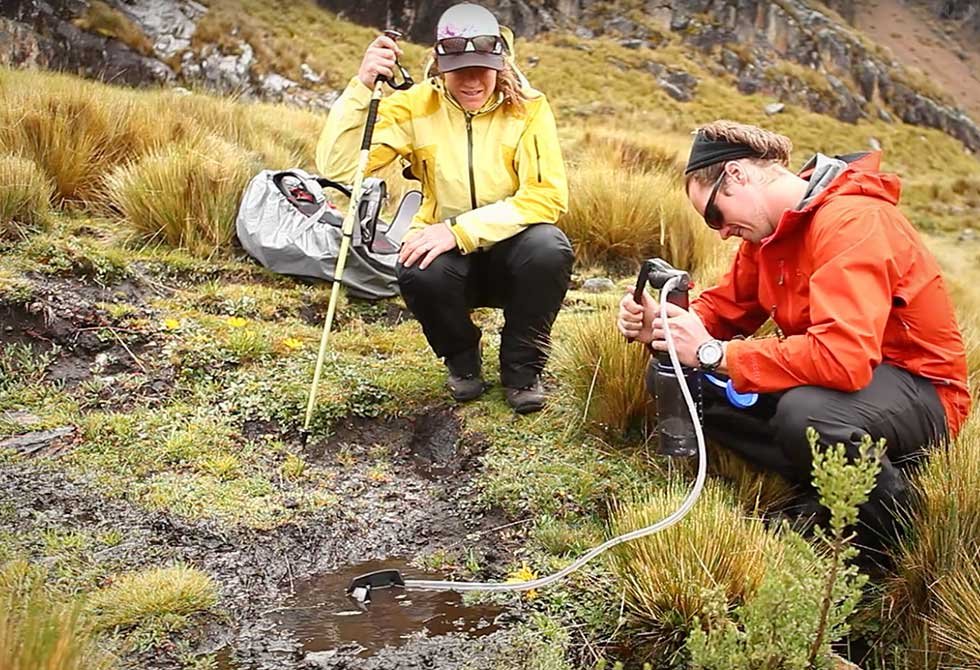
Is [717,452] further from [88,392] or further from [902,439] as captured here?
[88,392]

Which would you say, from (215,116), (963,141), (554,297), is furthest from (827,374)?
(963,141)

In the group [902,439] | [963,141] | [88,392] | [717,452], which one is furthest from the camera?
[963,141]

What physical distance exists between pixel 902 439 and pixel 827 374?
14.2 inches

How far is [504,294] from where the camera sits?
3941 millimetres

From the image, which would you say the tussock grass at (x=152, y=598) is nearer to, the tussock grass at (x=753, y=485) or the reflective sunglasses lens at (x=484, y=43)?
→ the tussock grass at (x=753, y=485)

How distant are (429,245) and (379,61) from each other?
30.8 inches

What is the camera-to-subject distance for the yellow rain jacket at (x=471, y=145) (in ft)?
12.3

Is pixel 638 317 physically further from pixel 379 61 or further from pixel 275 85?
pixel 275 85

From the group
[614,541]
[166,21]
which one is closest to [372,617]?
[614,541]

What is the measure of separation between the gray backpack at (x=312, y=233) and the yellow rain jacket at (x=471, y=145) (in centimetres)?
106

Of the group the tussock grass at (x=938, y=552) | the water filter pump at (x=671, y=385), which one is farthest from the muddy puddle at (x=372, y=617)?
the tussock grass at (x=938, y=552)

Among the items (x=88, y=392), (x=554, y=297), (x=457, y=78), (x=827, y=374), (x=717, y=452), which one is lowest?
(x=88, y=392)

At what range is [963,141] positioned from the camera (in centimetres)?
3369

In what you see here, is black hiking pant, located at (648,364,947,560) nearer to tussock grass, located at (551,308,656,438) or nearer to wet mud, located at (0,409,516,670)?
tussock grass, located at (551,308,656,438)
